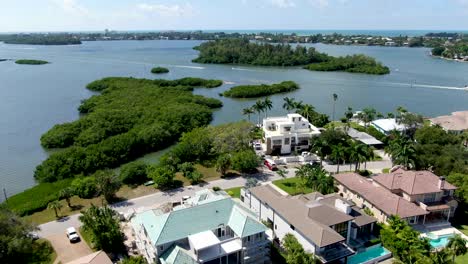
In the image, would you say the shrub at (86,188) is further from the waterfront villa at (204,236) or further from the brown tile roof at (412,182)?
the brown tile roof at (412,182)

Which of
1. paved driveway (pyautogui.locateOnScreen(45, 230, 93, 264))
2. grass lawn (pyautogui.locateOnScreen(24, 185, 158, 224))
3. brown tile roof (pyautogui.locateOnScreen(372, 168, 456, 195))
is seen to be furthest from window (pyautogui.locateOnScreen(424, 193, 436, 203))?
paved driveway (pyautogui.locateOnScreen(45, 230, 93, 264))

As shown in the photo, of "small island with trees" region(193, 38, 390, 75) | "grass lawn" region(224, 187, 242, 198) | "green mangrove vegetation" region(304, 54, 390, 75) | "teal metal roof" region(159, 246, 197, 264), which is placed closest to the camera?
"teal metal roof" region(159, 246, 197, 264)

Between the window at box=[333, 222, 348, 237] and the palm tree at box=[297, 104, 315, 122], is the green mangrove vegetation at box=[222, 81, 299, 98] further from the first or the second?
the window at box=[333, 222, 348, 237]

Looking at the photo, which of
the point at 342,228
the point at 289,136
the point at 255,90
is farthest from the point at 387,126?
the point at 255,90

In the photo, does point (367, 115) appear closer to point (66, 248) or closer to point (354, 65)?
point (66, 248)

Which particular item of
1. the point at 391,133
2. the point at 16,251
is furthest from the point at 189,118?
the point at 16,251

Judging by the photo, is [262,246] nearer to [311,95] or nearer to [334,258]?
[334,258]

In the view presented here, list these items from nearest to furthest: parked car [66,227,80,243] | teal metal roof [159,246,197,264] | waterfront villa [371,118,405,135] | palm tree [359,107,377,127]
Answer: teal metal roof [159,246,197,264] → parked car [66,227,80,243] → waterfront villa [371,118,405,135] → palm tree [359,107,377,127]
